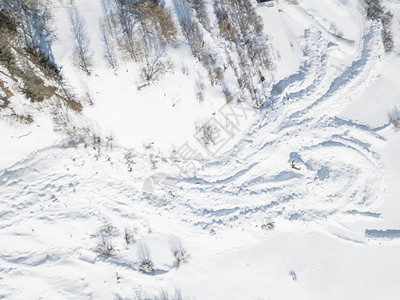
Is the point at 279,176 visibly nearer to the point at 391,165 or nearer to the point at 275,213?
the point at 275,213

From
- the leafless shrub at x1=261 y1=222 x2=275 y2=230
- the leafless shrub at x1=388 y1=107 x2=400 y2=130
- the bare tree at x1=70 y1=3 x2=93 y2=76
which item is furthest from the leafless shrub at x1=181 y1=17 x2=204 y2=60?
the leafless shrub at x1=388 y1=107 x2=400 y2=130

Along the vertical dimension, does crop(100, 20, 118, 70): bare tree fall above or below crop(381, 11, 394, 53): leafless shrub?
above

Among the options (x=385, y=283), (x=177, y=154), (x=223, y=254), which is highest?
(x=177, y=154)

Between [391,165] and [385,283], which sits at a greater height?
[391,165]

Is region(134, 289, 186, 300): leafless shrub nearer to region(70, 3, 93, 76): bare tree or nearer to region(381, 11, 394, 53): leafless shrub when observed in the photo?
region(70, 3, 93, 76): bare tree

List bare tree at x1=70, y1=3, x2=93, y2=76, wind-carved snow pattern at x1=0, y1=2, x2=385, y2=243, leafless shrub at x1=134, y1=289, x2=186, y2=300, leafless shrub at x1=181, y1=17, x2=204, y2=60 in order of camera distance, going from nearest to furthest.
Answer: leafless shrub at x1=134, y1=289, x2=186, y2=300 < bare tree at x1=70, y1=3, x2=93, y2=76 < wind-carved snow pattern at x1=0, y1=2, x2=385, y2=243 < leafless shrub at x1=181, y1=17, x2=204, y2=60

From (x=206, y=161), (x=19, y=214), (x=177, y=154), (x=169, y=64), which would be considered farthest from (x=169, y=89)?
(x=19, y=214)

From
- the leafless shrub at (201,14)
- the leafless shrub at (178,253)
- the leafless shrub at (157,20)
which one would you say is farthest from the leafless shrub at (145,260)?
the leafless shrub at (201,14)
